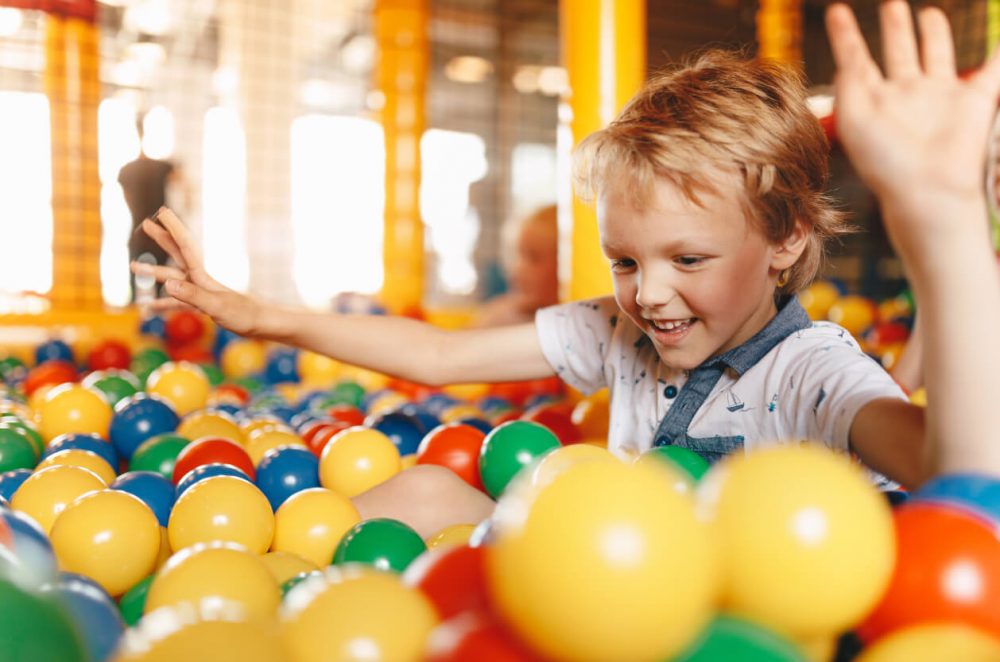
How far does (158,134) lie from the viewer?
766cm

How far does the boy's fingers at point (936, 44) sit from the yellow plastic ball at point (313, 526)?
0.66 meters

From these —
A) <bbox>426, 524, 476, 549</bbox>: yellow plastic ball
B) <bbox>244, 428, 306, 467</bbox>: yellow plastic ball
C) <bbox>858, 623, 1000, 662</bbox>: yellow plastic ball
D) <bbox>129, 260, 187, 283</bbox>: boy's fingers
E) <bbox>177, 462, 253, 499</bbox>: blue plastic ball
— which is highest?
<bbox>129, 260, 187, 283</bbox>: boy's fingers

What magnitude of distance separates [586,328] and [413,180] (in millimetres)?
2217

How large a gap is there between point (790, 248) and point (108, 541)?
0.73 meters

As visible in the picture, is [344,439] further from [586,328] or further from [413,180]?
[413,180]

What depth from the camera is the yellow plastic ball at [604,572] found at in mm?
401

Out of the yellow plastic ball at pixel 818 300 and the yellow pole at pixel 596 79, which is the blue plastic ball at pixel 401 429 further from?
the yellow plastic ball at pixel 818 300

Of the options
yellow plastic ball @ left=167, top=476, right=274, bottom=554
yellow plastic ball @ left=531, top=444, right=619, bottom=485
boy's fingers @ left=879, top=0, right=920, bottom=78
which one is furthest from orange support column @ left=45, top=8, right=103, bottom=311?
boy's fingers @ left=879, top=0, right=920, bottom=78

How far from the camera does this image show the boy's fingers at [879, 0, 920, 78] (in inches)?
23.7

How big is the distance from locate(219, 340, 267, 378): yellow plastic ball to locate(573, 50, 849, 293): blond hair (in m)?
1.73

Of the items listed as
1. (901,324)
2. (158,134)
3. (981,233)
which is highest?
(158,134)

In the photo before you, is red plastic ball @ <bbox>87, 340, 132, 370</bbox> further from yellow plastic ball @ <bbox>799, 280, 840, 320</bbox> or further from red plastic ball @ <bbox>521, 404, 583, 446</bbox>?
yellow plastic ball @ <bbox>799, 280, 840, 320</bbox>

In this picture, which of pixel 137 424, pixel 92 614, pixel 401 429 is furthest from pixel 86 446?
pixel 92 614

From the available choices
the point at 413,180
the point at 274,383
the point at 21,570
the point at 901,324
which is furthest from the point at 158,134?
the point at 21,570
